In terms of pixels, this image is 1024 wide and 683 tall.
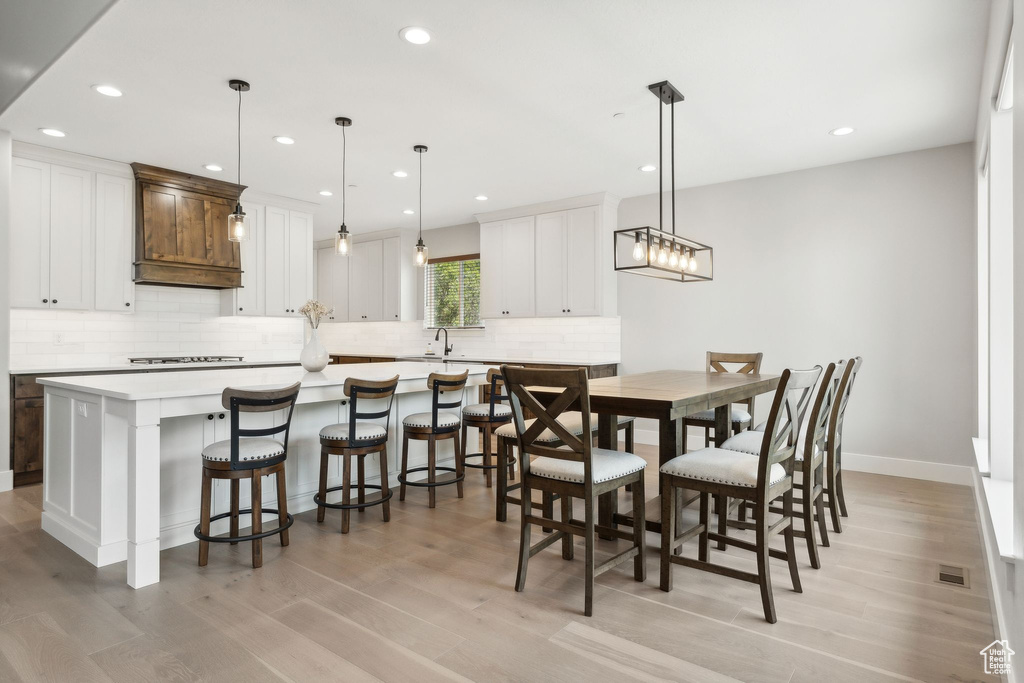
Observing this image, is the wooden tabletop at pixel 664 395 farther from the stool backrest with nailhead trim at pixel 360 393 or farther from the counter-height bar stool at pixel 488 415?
the stool backrest with nailhead trim at pixel 360 393

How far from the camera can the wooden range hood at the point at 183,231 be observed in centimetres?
502

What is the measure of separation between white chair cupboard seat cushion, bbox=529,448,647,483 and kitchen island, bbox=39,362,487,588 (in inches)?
58.0

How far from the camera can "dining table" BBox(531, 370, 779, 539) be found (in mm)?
2434

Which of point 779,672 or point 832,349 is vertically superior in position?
point 832,349

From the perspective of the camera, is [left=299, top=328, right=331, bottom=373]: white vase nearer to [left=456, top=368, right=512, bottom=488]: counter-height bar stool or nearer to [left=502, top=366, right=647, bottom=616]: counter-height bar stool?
[left=456, top=368, right=512, bottom=488]: counter-height bar stool

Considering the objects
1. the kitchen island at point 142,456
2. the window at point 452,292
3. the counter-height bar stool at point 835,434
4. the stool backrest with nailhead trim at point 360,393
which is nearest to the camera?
the kitchen island at point 142,456

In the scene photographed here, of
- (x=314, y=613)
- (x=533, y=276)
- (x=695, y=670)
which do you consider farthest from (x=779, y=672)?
(x=533, y=276)

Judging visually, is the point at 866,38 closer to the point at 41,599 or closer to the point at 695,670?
the point at 695,670

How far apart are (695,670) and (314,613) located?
1466 mm

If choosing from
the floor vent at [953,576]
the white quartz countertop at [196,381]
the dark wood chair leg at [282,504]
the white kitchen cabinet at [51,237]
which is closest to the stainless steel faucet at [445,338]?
the white quartz countertop at [196,381]

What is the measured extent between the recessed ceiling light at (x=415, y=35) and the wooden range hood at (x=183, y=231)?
331cm

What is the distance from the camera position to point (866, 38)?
Result: 9.33 ft

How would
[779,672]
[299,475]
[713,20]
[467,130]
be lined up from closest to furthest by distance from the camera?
1. [779,672]
2. [713,20]
3. [299,475]
4. [467,130]

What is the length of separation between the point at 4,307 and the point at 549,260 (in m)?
4.71
